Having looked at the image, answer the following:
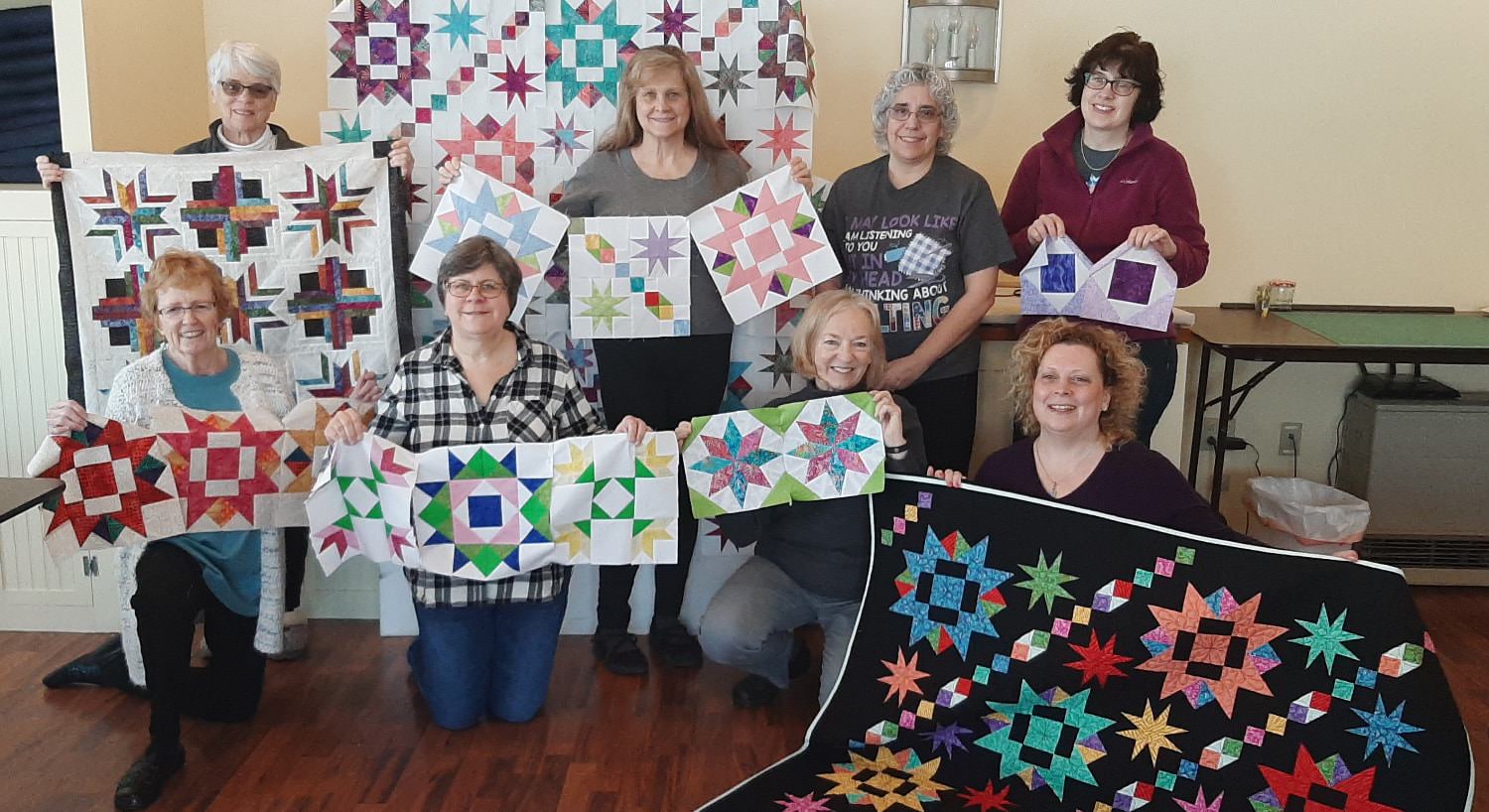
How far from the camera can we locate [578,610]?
3.12 meters

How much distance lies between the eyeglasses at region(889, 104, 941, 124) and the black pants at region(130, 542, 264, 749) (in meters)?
1.81

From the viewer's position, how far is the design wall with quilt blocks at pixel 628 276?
9.14 feet

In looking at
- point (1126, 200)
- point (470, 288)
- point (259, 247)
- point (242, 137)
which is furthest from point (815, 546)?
point (242, 137)

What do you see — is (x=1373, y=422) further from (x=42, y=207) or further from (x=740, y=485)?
(x=42, y=207)

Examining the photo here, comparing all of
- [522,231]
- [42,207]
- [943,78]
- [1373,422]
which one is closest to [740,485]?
[522,231]

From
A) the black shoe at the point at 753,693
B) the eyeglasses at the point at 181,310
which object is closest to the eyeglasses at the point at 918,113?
the black shoe at the point at 753,693

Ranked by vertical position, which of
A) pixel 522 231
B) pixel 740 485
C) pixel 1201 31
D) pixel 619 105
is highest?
pixel 1201 31

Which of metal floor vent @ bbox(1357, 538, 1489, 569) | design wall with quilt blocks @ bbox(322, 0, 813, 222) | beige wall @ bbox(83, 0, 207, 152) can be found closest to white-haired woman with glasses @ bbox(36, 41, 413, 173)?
design wall with quilt blocks @ bbox(322, 0, 813, 222)

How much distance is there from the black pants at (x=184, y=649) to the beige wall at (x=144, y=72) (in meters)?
1.16

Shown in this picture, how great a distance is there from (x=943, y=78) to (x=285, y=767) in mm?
2052

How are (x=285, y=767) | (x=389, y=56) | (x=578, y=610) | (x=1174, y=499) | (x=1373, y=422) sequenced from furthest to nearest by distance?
1. (x=1373, y=422)
2. (x=578, y=610)
3. (x=389, y=56)
4. (x=285, y=767)
5. (x=1174, y=499)

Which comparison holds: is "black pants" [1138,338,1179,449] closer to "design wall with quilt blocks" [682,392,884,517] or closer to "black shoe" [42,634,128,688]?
"design wall with quilt blocks" [682,392,884,517]

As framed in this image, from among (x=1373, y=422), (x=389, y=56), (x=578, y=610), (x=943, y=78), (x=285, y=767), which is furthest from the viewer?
(x=1373, y=422)

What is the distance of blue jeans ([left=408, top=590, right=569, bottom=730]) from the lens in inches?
100.0
